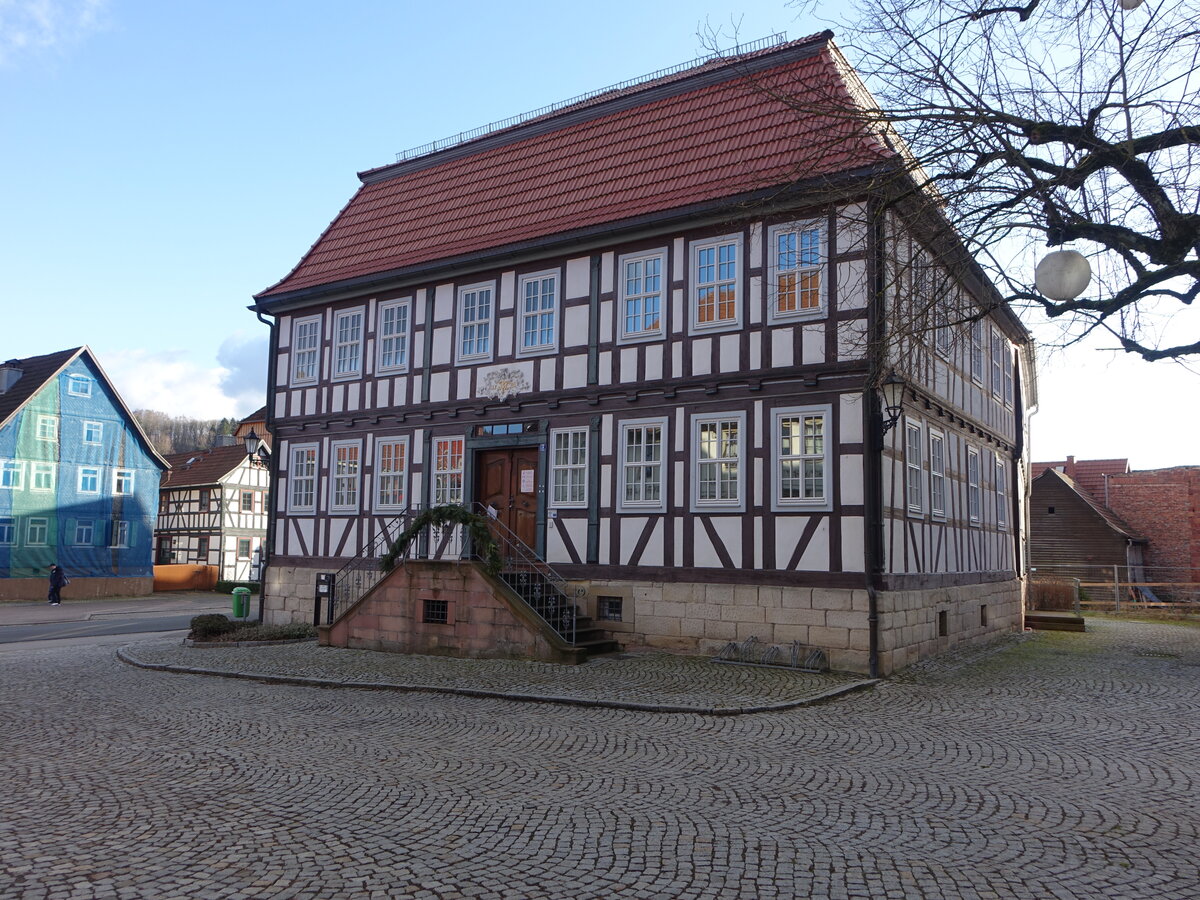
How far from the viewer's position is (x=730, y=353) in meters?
16.0

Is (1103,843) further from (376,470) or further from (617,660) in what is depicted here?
(376,470)

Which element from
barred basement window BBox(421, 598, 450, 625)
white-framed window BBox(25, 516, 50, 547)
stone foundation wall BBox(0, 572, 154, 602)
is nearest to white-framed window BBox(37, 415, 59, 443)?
white-framed window BBox(25, 516, 50, 547)

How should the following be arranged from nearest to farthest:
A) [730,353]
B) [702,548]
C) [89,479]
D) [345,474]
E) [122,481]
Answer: [702,548] < [730,353] < [345,474] < [89,479] < [122,481]

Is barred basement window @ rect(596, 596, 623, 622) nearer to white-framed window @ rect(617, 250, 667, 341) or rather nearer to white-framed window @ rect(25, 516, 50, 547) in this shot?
white-framed window @ rect(617, 250, 667, 341)

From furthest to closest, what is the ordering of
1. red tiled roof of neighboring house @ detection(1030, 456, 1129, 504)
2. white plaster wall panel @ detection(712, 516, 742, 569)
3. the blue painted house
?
red tiled roof of neighboring house @ detection(1030, 456, 1129, 504) < the blue painted house < white plaster wall panel @ detection(712, 516, 742, 569)

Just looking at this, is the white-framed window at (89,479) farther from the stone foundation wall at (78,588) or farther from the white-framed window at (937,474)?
the white-framed window at (937,474)

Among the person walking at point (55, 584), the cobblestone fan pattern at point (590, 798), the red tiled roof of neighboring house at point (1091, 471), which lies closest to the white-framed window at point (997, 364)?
the cobblestone fan pattern at point (590, 798)

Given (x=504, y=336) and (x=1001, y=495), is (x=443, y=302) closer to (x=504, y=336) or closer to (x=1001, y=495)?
(x=504, y=336)

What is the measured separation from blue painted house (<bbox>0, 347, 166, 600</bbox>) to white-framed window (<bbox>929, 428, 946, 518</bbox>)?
1391 inches

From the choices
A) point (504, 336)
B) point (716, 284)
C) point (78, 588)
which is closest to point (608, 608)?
point (504, 336)

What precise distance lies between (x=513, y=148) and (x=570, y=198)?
3.30m

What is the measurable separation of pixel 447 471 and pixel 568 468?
9.45 feet

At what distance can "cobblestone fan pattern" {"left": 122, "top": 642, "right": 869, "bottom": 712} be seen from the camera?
12000 millimetres

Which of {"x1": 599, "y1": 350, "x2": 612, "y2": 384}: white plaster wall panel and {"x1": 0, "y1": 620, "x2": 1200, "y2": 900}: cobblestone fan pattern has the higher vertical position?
{"x1": 599, "y1": 350, "x2": 612, "y2": 384}: white plaster wall panel
